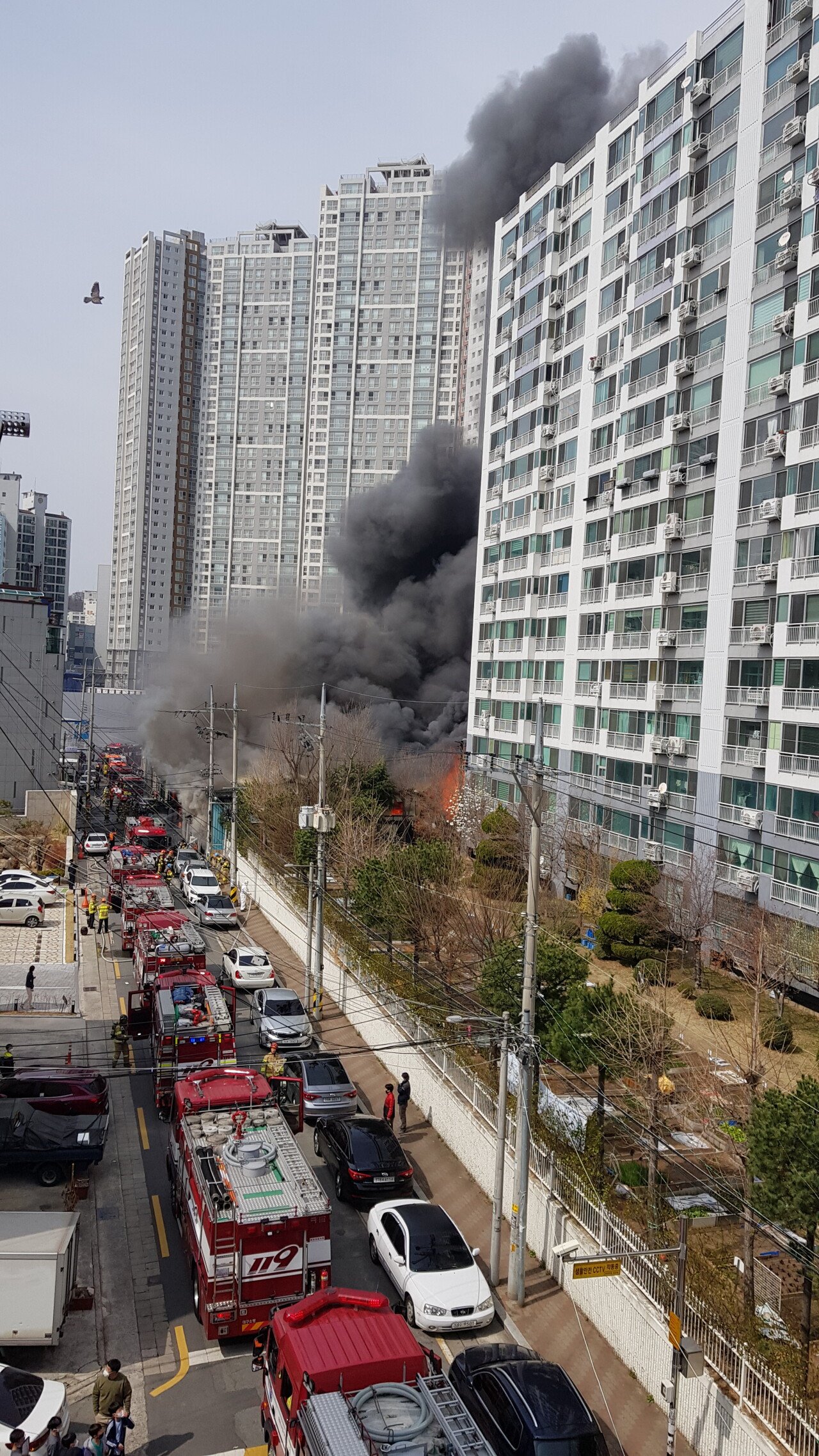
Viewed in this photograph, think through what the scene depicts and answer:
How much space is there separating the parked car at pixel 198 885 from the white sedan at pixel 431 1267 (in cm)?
2067

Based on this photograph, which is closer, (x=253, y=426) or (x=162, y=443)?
(x=253, y=426)

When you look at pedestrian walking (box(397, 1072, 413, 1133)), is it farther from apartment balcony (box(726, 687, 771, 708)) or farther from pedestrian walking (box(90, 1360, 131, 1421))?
apartment balcony (box(726, 687, 771, 708))

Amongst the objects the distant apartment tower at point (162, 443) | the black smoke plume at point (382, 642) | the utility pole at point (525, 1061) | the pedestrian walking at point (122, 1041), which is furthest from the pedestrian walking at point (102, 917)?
the distant apartment tower at point (162, 443)

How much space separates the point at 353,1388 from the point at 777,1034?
11.7 meters

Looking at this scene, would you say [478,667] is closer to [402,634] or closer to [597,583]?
[597,583]

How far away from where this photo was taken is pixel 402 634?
5766 centimetres

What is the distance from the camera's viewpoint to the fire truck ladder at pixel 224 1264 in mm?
10906

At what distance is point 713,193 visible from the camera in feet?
95.9

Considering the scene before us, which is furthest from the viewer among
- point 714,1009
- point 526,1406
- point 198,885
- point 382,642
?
point 382,642

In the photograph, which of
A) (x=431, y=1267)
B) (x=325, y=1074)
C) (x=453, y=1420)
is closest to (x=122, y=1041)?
(x=325, y=1074)

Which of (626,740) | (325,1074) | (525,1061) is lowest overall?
(325,1074)

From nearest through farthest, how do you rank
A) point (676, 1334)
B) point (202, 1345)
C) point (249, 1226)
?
point (676, 1334) < point (249, 1226) < point (202, 1345)

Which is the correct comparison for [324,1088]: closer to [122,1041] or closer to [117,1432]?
[122,1041]

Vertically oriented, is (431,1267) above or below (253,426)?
below
